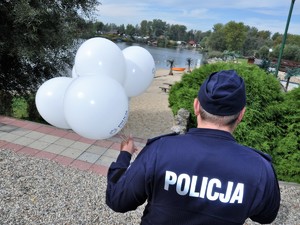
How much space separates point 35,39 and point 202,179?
6.68 metres

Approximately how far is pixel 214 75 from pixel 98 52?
1.84 meters

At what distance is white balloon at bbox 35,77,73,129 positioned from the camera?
306 centimetres

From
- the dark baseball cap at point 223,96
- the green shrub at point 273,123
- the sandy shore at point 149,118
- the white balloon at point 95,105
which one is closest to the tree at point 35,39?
the sandy shore at point 149,118

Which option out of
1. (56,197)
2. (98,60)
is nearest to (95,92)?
(98,60)

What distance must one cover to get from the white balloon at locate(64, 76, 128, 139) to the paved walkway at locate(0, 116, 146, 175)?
214 cm

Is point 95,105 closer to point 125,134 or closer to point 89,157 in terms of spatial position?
point 89,157

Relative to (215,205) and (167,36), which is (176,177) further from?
(167,36)

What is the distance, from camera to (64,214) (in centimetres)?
348

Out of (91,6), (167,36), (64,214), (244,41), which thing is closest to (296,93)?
(64,214)

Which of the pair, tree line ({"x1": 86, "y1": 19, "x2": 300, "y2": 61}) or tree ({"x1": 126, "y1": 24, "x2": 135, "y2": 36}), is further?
tree ({"x1": 126, "y1": 24, "x2": 135, "y2": 36})

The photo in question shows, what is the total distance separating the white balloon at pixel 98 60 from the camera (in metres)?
2.94

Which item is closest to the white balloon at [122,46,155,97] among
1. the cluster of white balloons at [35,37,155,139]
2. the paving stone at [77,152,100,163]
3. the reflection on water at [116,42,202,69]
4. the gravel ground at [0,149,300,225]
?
the cluster of white balloons at [35,37,155,139]

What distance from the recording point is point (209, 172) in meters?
1.28

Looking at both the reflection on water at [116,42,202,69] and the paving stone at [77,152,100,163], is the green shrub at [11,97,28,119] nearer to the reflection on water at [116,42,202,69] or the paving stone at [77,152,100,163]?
the paving stone at [77,152,100,163]
